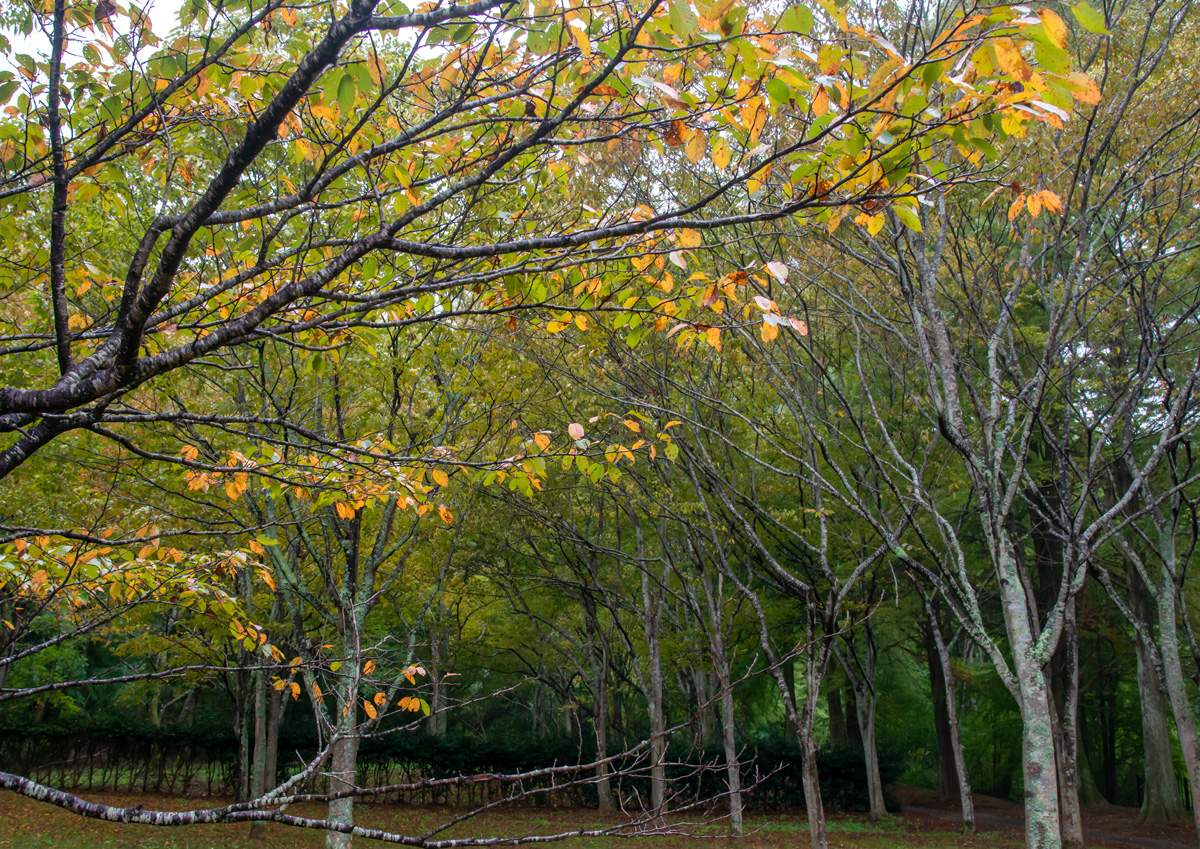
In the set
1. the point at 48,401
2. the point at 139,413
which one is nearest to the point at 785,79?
the point at 48,401

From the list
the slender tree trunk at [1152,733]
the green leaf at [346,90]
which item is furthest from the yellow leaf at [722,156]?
the slender tree trunk at [1152,733]

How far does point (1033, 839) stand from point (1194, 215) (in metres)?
6.51

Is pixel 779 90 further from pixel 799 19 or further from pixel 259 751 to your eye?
pixel 259 751

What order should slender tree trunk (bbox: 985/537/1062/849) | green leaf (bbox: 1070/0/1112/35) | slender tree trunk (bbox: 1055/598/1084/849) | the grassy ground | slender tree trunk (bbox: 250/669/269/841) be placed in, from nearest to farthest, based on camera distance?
1. green leaf (bbox: 1070/0/1112/35)
2. slender tree trunk (bbox: 985/537/1062/849)
3. slender tree trunk (bbox: 1055/598/1084/849)
4. the grassy ground
5. slender tree trunk (bbox: 250/669/269/841)

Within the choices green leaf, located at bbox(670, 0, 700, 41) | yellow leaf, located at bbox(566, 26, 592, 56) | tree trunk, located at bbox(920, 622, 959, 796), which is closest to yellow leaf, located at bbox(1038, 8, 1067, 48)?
green leaf, located at bbox(670, 0, 700, 41)

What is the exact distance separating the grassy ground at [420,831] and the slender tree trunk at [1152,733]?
338cm

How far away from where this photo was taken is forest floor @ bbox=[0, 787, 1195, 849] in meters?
11.4

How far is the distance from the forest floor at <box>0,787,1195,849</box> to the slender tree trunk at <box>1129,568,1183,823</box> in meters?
0.42

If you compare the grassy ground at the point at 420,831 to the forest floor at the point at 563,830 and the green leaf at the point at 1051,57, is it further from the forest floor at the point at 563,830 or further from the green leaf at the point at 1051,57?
the green leaf at the point at 1051,57

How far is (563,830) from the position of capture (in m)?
14.2

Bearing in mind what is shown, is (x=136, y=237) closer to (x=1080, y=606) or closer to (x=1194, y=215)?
(x=1194, y=215)

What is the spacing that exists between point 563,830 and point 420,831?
9.22 feet

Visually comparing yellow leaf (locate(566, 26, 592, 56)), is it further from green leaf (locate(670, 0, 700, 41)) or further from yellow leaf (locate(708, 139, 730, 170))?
yellow leaf (locate(708, 139, 730, 170))

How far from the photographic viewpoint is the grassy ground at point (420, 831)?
36.9ft
